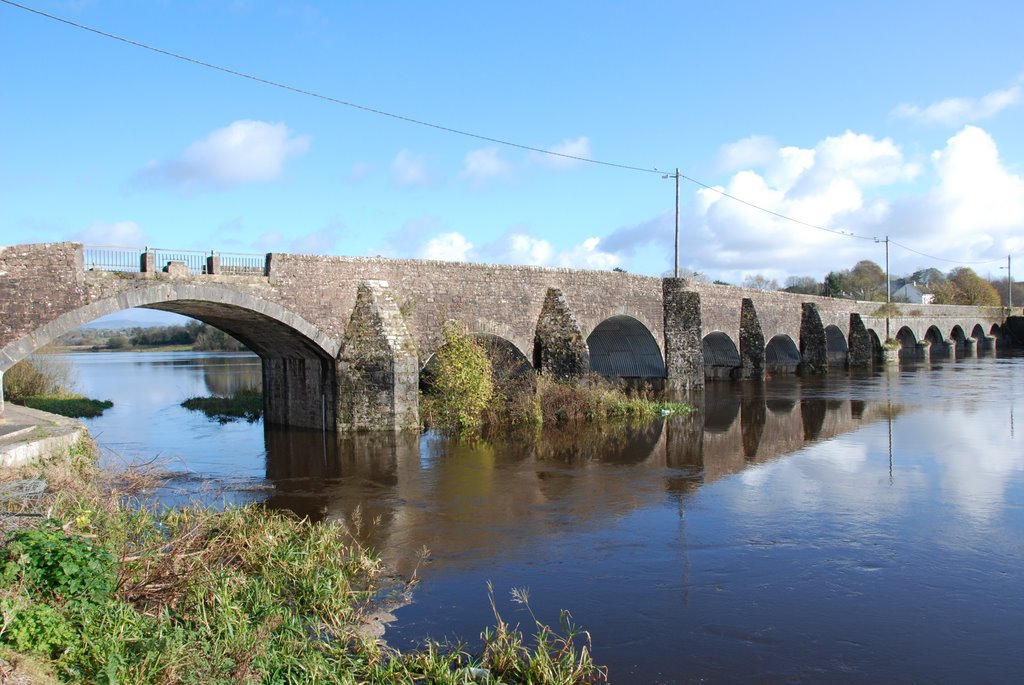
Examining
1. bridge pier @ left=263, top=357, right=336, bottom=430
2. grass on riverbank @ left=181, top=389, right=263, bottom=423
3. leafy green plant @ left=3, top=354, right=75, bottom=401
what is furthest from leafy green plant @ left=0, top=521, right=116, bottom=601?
leafy green plant @ left=3, top=354, right=75, bottom=401

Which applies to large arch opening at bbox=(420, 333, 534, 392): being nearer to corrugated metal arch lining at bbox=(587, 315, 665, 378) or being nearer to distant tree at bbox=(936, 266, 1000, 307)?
corrugated metal arch lining at bbox=(587, 315, 665, 378)

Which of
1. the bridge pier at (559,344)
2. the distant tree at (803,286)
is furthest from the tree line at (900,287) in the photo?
the bridge pier at (559,344)

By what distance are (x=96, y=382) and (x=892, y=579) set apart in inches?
1868

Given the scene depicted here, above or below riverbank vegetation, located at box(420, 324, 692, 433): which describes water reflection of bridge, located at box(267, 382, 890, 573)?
below

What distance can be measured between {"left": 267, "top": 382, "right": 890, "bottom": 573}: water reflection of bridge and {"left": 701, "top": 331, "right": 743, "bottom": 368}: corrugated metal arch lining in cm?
1360

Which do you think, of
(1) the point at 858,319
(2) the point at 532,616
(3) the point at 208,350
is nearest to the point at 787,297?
(1) the point at 858,319

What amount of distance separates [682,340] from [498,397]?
11023mm

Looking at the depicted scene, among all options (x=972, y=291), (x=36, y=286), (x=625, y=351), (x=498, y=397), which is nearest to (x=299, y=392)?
(x=498, y=397)

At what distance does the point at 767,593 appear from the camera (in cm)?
771

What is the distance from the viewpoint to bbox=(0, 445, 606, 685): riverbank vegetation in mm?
5113

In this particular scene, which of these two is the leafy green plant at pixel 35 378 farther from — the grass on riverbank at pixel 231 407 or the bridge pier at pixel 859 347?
the bridge pier at pixel 859 347

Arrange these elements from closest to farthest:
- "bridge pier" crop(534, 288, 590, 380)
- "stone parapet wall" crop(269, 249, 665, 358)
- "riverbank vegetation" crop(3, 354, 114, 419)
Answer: "stone parapet wall" crop(269, 249, 665, 358) → "bridge pier" crop(534, 288, 590, 380) → "riverbank vegetation" crop(3, 354, 114, 419)

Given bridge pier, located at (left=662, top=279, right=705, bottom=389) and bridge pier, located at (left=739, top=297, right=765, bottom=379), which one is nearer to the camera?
bridge pier, located at (left=662, top=279, right=705, bottom=389)

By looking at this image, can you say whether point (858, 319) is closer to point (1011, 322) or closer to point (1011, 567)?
point (1011, 322)
